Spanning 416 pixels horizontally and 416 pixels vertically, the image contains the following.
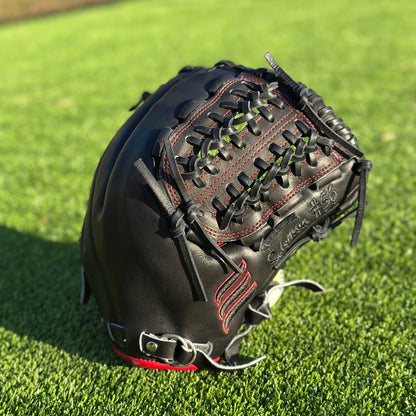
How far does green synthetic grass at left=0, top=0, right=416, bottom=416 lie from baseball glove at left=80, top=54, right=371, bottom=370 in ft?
0.56

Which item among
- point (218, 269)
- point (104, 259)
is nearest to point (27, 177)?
point (104, 259)

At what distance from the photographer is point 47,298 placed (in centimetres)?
211

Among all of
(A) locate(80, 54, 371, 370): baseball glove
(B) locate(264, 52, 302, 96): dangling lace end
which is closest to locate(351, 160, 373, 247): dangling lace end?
(A) locate(80, 54, 371, 370): baseball glove

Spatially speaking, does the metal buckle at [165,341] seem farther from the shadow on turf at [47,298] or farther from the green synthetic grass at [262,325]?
the shadow on turf at [47,298]

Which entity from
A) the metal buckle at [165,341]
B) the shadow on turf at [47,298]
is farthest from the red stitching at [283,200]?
the shadow on turf at [47,298]

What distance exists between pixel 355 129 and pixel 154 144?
110 inches

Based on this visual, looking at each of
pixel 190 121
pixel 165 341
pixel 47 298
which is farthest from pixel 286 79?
pixel 47 298

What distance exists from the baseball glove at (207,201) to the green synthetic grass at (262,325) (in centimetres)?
17

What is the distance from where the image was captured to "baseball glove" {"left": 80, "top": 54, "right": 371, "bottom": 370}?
138cm

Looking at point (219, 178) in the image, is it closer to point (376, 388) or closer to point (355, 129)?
point (376, 388)

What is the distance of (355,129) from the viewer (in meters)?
3.82

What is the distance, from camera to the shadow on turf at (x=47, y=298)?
1826 mm

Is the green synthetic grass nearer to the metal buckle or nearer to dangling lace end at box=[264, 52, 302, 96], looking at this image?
the metal buckle

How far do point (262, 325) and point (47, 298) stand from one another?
3.14 ft
